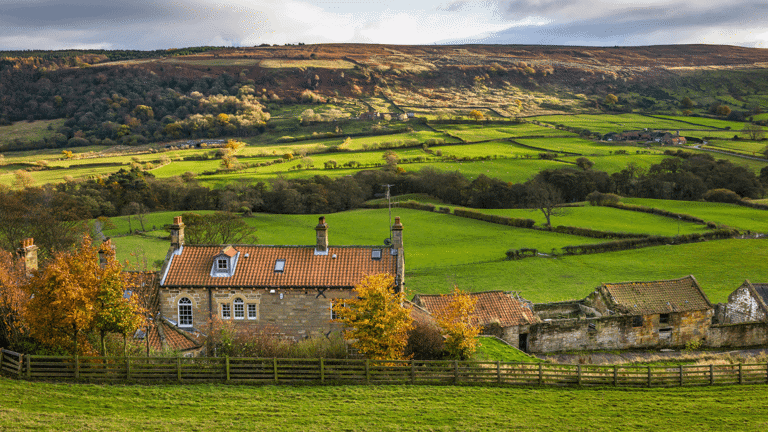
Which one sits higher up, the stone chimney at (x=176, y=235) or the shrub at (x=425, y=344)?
the stone chimney at (x=176, y=235)

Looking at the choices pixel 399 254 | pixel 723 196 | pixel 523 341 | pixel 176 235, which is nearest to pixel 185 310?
pixel 176 235

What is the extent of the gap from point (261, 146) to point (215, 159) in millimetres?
20701

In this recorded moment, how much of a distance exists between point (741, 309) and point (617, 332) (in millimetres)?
10751

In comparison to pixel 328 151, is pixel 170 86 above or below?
above

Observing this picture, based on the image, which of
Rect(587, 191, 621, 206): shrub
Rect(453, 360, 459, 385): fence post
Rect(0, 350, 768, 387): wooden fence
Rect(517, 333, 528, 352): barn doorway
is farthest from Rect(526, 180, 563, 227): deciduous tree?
Rect(453, 360, 459, 385): fence post

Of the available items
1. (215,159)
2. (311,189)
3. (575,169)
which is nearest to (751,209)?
(575,169)

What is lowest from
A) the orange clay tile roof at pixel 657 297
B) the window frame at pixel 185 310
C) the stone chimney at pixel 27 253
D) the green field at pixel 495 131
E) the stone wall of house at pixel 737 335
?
the stone wall of house at pixel 737 335

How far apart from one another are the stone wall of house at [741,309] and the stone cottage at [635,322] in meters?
3.60

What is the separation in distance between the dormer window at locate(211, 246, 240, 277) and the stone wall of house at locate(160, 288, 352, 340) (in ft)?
3.39

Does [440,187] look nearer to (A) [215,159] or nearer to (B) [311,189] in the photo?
(B) [311,189]

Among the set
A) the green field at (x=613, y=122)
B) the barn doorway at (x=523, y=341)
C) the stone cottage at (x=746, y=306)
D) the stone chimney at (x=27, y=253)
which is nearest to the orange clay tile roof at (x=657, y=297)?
the stone cottage at (x=746, y=306)

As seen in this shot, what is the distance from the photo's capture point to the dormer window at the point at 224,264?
32344 millimetres

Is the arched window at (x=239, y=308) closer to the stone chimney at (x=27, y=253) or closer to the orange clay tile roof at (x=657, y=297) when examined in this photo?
the stone chimney at (x=27, y=253)

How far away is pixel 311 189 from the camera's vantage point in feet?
309
